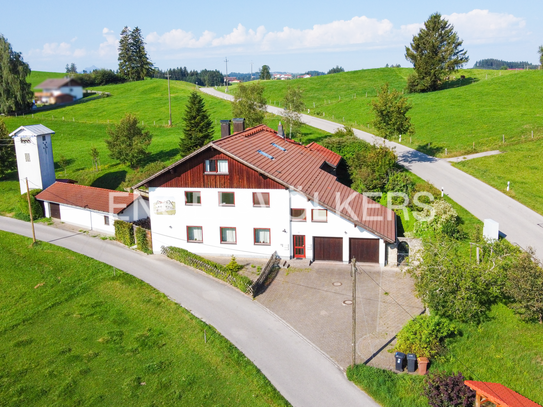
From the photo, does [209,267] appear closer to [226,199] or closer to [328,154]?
[226,199]

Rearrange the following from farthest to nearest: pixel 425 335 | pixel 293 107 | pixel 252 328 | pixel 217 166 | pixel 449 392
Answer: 1. pixel 293 107
2. pixel 217 166
3. pixel 252 328
4. pixel 425 335
5. pixel 449 392

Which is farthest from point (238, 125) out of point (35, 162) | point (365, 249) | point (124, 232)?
point (35, 162)

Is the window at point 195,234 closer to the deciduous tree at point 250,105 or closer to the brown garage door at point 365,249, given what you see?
the brown garage door at point 365,249

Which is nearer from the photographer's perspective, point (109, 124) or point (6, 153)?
point (6, 153)

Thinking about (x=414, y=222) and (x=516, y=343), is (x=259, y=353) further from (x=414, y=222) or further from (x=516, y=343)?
(x=414, y=222)

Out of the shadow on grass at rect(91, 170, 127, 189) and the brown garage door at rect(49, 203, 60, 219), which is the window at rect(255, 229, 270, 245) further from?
the shadow on grass at rect(91, 170, 127, 189)

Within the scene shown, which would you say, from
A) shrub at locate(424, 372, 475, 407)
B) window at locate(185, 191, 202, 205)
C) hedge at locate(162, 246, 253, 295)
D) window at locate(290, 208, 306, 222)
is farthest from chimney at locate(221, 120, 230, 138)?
shrub at locate(424, 372, 475, 407)
